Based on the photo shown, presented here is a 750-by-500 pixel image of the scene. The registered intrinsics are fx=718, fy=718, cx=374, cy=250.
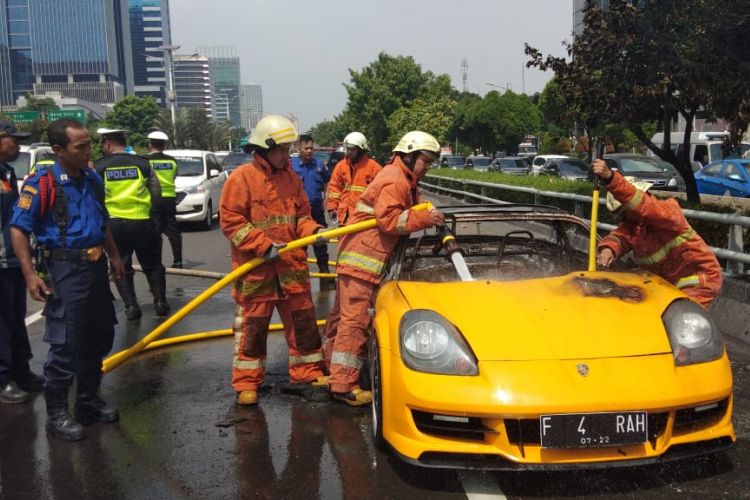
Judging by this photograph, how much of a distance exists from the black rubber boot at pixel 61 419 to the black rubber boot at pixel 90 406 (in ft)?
0.55

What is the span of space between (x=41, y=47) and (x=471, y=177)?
168 metres

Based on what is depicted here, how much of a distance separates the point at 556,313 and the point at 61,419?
289cm

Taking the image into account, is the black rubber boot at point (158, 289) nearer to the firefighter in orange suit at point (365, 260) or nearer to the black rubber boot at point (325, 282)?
the black rubber boot at point (325, 282)

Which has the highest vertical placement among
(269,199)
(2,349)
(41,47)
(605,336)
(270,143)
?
(41,47)

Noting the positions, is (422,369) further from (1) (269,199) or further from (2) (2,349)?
(2) (2,349)

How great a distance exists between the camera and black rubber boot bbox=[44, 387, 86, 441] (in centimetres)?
415

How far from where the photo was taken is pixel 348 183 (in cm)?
867

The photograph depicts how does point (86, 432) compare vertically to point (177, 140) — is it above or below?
below

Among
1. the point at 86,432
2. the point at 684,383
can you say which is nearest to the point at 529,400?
the point at 684,383

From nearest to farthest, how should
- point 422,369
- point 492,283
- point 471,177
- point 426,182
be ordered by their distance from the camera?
point 422,369 → point 492,283 → point 471,177 → point 426,182

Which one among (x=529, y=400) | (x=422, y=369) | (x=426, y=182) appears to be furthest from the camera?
(x=426, y=182)

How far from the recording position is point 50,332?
4.13m

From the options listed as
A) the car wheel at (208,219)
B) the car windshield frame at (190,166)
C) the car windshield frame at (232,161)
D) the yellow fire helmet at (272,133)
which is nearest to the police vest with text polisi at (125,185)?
the yellow fire helmet at (272,133)

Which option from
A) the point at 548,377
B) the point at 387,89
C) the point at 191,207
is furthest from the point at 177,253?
the point at 387,89
